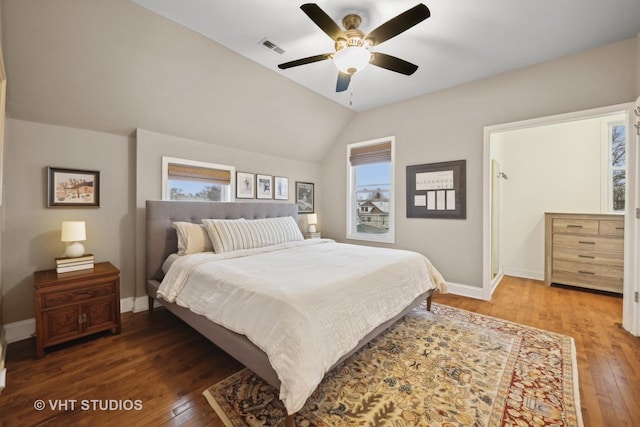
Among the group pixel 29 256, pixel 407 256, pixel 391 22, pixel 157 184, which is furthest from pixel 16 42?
pixel 407 256

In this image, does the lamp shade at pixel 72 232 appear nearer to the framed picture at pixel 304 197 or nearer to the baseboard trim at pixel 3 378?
the baseboard trim at pixel 3 378

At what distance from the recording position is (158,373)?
6.30 feet

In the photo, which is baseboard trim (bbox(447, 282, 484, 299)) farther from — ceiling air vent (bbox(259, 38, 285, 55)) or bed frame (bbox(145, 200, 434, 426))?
ceiling air vent (bbox(259, 38, 285, 55))

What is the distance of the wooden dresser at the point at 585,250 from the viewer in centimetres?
355

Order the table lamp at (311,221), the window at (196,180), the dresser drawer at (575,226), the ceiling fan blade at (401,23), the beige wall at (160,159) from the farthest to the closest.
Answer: the table lamp at (311,221)
the dresser drawer at (575,226)
the window at (196,180)
the beige wall at (160,159)
the ceiling fan blade at (401,23)

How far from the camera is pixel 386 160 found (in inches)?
171

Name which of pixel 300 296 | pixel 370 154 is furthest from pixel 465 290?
pixel 300 296

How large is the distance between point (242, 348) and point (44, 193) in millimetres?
2591

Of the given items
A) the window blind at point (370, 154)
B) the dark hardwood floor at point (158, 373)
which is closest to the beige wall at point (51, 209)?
the dark hardwood floor at point (158, 373)

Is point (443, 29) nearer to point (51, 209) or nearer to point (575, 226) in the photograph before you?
point (575, 226)

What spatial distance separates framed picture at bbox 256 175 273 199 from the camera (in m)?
4.16

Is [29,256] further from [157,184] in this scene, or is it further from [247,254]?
[247,254]

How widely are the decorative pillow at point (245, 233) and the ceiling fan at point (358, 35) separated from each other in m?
1.76

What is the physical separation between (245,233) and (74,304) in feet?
5.18
